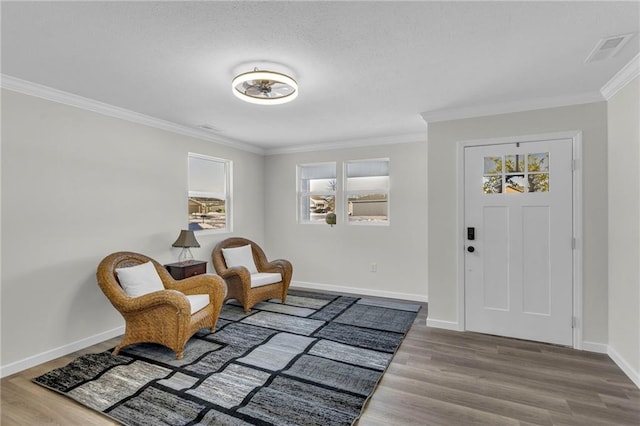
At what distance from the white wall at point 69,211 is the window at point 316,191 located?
7.35ft

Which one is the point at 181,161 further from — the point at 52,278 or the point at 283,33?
the point at 283,33

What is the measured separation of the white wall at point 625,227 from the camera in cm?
249

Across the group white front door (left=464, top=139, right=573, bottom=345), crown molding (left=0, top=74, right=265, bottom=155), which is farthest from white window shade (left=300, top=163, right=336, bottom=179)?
→ white front door (left=464, top=139, right=573, bottom=345)

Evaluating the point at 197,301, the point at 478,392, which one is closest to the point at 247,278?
the point at 197,301

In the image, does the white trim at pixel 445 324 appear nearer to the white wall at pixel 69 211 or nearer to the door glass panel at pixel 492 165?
the door glass panel at pixel 492 165

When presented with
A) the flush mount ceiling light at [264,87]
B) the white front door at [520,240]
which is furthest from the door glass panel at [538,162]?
the flush mount ceiling light at [264,87]

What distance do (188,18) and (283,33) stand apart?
55cm

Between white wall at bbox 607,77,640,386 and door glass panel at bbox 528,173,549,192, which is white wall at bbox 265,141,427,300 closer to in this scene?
door glass panel at bbox 528,173,549,192

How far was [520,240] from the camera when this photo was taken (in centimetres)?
332

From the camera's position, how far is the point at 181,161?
13.9 feet

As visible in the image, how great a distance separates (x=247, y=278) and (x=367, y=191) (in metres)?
2.33

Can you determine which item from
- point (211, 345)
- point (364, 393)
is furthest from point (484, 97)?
point (211, 345)

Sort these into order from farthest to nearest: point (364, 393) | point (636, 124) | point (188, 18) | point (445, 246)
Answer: point (445, 246) → point (636, 124) → point (364, 393) → point (188, 18)

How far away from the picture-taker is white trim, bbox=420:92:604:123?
3057mm
